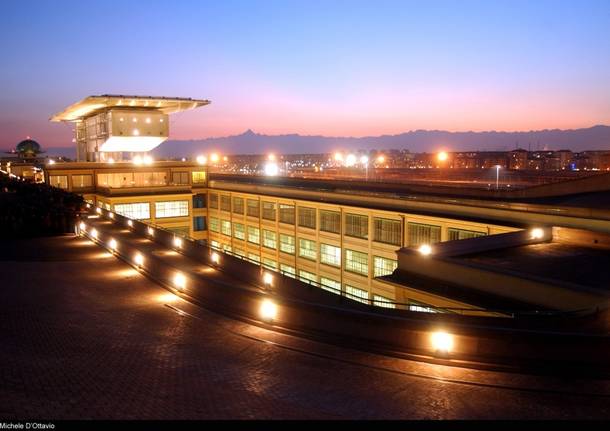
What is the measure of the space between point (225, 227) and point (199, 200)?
5521 millimetres

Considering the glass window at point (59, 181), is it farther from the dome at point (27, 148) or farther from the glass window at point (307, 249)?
the dome at point (27, 148)

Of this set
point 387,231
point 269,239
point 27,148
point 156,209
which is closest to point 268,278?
point 387,231

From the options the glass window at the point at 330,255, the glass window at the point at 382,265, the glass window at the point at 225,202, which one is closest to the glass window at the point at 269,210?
the glass window at the point at 225,202

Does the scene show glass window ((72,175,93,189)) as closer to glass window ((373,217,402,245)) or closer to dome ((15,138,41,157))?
glass window ((373,217,402,245))

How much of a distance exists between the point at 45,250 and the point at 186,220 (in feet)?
90.3

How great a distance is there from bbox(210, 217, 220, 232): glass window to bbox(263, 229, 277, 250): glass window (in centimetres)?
993

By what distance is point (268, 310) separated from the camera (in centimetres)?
1528

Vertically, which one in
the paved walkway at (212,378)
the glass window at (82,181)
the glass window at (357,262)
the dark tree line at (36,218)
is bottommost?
the glass window at (357,262)

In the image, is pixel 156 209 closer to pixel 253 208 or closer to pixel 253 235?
pixel 253 208

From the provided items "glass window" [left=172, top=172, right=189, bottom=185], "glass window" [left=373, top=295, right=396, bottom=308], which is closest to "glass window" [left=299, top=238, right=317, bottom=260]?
"glass window" [left=373, top=295, right=396, bottom=308]

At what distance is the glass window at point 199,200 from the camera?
5919cm

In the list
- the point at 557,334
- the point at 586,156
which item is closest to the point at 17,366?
the point at 557,334

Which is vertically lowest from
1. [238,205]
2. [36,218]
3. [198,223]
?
[198,223]

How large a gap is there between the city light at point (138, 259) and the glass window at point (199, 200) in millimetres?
35083
